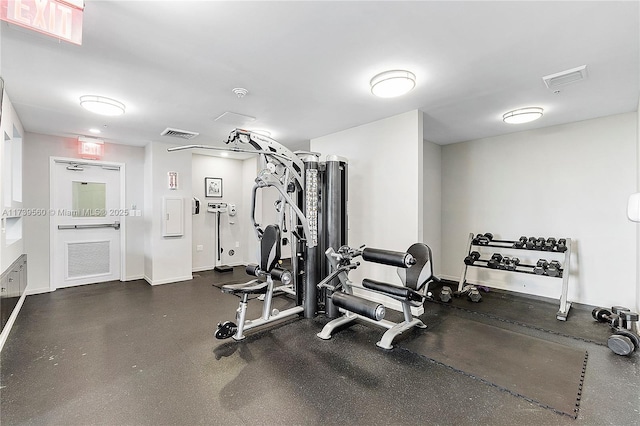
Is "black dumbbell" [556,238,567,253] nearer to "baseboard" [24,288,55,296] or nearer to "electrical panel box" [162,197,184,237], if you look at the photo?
"electrical panel box" [162,197,184,237]

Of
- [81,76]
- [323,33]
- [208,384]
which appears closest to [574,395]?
[208,384]

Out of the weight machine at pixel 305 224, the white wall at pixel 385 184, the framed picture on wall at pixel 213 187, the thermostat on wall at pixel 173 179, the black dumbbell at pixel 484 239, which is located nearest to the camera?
the weight machine at pixel 305 224

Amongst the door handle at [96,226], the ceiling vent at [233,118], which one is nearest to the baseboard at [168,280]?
the door handle at [96,226]

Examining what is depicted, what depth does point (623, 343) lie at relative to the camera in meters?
2.55

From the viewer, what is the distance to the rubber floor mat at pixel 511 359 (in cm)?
208

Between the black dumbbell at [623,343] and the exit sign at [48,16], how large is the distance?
4600 millimetres

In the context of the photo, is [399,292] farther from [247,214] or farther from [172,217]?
[247,214]

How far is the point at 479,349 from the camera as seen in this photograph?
8.98 ft

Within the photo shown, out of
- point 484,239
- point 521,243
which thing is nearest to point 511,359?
point 521,243

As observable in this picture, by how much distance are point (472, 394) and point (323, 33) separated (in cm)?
278

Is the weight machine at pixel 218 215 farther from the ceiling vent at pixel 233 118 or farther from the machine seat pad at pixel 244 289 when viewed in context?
the machine seat pad at pixel 244 289

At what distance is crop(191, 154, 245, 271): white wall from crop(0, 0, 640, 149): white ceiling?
264 cm

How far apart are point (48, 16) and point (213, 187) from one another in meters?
5.28

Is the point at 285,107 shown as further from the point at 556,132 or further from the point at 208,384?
the point at 556,132
